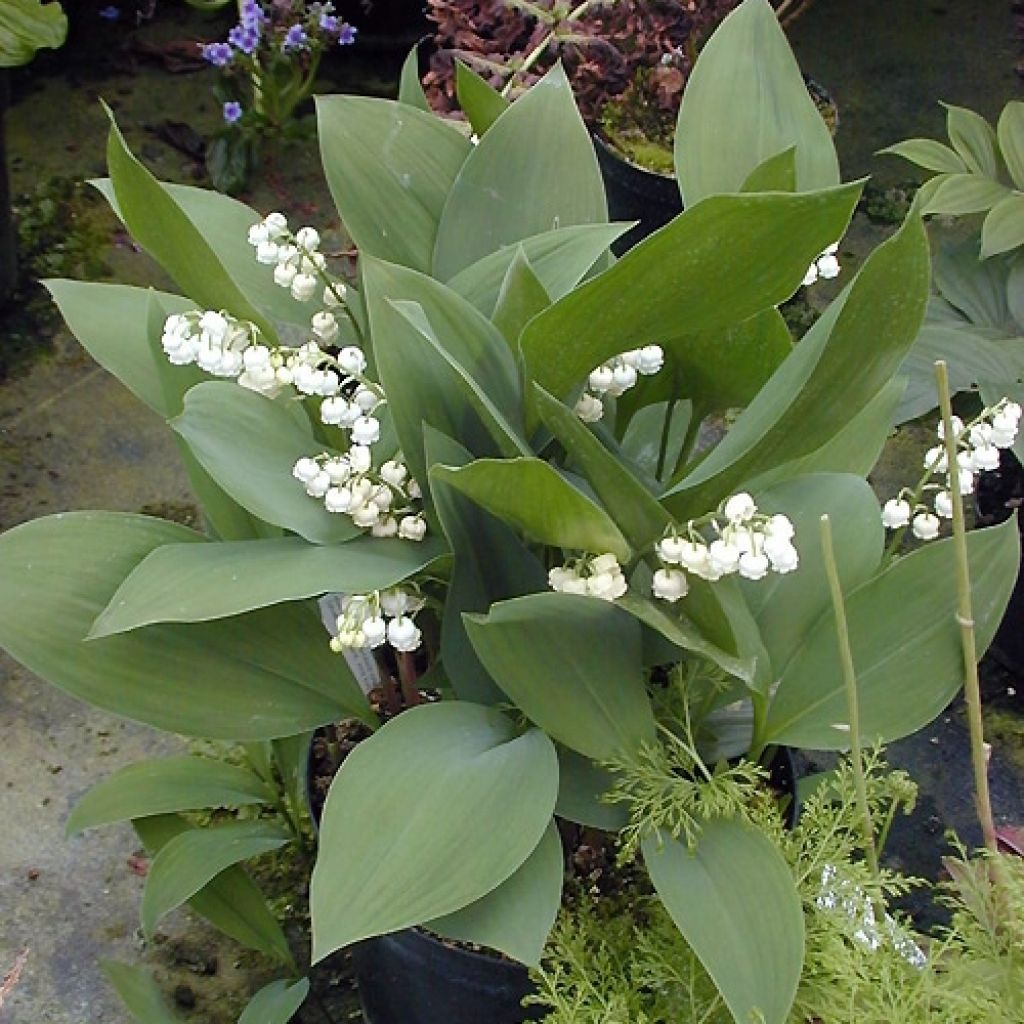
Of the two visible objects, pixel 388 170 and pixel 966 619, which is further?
pixel 388 170

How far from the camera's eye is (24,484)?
2.05m

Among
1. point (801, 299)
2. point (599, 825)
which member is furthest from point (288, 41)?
point (599, 825)

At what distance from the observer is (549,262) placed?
1084 millimetres

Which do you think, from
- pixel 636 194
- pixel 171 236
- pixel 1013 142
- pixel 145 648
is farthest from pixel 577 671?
pixel 636 194

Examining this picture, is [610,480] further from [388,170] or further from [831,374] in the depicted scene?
[388,170]

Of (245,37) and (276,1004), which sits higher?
(245,37)

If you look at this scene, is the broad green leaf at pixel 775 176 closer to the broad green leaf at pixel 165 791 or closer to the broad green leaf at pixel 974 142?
the broad green leaf at pixel 165 791

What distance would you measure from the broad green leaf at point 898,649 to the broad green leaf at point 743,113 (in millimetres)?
332

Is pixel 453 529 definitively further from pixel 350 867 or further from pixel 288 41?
pixel 288 41

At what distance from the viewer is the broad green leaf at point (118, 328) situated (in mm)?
1207

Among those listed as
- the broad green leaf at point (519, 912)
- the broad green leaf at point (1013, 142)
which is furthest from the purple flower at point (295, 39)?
the broad green leaf at point (519, 912)

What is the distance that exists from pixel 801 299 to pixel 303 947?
4.39ft

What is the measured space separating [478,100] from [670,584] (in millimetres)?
515

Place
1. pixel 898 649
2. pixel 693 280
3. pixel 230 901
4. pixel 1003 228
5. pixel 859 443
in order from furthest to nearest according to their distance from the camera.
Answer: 1. pixel 1003 228
2. pixel 230 901
3. pixel 859 443
4. pixel 898 649
5. pixel 693 280
